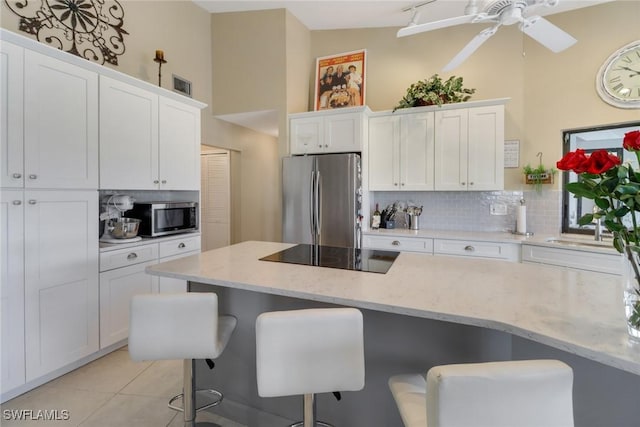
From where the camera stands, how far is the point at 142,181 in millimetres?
2732

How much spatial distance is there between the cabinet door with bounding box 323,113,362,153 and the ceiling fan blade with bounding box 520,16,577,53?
171 centimetres

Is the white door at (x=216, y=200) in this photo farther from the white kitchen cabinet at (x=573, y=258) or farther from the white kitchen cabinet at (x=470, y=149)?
the white kitchen cabinet at (x=573, y=258)

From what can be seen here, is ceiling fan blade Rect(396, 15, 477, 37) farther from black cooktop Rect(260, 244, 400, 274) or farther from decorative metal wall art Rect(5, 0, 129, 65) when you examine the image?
decorative metal wall art Rect(5, 0, 129, 65)

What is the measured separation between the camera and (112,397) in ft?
6.48

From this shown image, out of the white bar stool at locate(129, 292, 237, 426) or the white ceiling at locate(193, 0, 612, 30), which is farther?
the white ceiling at locate(193, 0, 612, 30)

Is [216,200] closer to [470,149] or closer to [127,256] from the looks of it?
[127,256]

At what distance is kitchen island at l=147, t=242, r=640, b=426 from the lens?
3.07 feet

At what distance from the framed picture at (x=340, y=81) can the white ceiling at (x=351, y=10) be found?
385 mm

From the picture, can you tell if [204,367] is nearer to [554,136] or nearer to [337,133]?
[337,133]

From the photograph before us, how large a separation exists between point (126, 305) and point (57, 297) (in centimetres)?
51

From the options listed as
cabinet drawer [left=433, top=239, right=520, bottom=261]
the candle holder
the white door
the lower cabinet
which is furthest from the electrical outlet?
the candle holder

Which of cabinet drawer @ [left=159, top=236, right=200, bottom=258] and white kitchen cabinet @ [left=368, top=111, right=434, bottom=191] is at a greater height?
white kitchen cabinet @ [left=368, top=111, right=434, bottom=191]

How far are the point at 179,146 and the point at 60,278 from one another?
1.53m

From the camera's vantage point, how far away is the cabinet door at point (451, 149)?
3291 mm
